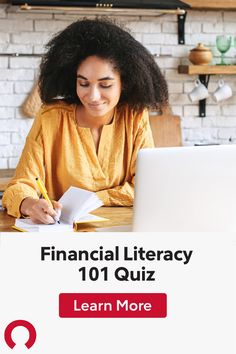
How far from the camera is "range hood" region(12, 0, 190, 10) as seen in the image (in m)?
3.61

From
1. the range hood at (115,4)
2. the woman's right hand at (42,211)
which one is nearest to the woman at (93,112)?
the woman's right hand at (42,211)

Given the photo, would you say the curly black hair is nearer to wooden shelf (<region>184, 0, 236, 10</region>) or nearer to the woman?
the woman

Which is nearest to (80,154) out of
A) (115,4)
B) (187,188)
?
(187,188)

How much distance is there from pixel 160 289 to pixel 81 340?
146 millimetres

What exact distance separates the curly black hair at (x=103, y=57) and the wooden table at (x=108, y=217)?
0.41 meters

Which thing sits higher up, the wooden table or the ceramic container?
the ceramic container

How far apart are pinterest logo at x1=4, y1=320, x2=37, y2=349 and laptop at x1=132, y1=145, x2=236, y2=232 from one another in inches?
19.7

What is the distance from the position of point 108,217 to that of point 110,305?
1076 millimetres

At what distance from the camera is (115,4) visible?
3.69 m

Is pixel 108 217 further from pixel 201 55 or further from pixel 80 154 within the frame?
pixel 201 55

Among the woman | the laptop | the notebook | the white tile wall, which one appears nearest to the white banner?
the laptop

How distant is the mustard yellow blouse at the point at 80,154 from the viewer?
93.4 inches

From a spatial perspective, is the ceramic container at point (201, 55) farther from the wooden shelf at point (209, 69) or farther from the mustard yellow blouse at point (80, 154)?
the mustard yellow blouse at point (80, 154)

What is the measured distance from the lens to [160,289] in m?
1.12
